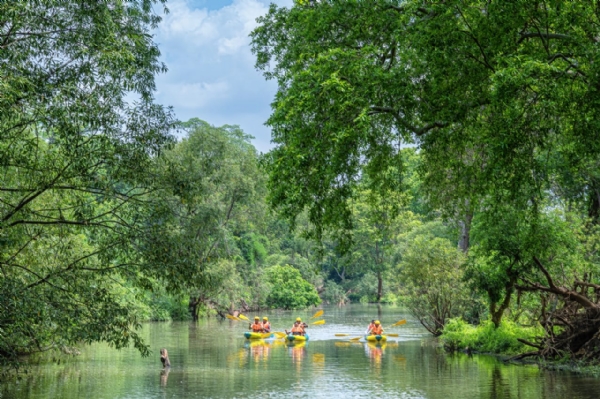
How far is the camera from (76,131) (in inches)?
384

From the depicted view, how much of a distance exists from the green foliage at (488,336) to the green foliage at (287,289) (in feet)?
116

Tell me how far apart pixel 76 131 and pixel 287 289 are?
51128mm

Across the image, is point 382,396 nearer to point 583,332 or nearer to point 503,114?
point 583,332

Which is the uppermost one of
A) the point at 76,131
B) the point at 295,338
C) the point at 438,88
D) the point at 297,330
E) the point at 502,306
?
the point at 438,88

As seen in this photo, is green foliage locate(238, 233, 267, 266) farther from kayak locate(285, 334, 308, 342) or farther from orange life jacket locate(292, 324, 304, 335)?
kayak locate(285, 334, 308, 342)

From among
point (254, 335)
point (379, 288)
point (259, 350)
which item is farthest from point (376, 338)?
point (379, 288)

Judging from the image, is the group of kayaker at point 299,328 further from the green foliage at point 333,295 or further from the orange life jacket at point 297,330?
the green foliage at point 333,295

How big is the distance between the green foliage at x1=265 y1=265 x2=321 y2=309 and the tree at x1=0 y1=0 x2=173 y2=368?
48.0 m

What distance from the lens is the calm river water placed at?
14.8 metres

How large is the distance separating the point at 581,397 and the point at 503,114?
726cm

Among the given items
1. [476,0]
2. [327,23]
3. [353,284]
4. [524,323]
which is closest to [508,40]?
[476,0]

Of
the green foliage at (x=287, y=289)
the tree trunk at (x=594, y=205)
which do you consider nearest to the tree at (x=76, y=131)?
the tree trunk at (x=594, y=205)

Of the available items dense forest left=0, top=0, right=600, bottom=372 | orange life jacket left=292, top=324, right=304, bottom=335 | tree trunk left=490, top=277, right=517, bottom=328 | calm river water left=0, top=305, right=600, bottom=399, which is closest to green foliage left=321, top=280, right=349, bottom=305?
orange life jacket left=292, top=324, right=304, bottom=335

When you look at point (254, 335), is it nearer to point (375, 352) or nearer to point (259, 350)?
point (259, 350)
